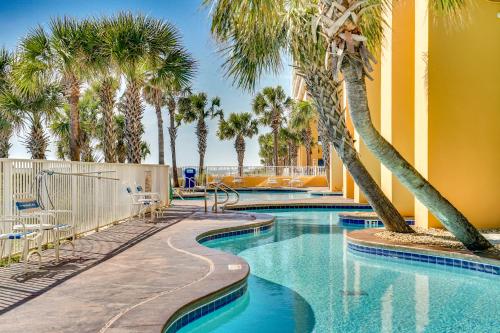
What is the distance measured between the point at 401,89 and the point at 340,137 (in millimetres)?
4722

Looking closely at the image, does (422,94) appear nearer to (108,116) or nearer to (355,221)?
(355,221)

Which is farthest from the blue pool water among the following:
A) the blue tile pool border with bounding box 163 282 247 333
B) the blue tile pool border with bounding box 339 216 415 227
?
the blue tile pool border with bounding box 339 216 415 227

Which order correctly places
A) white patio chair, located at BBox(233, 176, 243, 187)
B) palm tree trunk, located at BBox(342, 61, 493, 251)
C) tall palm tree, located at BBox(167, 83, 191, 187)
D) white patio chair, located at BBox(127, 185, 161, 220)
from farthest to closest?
tall palm tree, located at BBox(167, 83, 191, 187) → white patio chair, located at BBox(233, 176, 243, 187) → white patio chair, located at BBox(127, 185, 161, 220) → palm tree trunk, located at BBox(342, 61, 493, 251)

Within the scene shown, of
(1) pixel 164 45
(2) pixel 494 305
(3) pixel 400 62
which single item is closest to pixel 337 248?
(2) pixel 494 305

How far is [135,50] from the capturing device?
13562mm

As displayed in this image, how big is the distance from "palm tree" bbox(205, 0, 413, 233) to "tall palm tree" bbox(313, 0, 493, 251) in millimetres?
978

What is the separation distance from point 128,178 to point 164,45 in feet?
14.7

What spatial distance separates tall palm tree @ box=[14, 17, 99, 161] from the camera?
1327 centimetres

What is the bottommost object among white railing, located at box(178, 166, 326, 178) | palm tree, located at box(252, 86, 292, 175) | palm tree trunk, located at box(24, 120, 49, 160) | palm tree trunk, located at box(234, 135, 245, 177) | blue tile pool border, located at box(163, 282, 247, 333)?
blue tile pool border, located at box(163, 282, 247, 333)

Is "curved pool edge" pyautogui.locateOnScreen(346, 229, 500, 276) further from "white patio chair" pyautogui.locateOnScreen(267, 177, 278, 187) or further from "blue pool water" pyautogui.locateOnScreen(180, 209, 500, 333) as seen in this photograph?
"white patio chair" pyautogui.locateOnScreen(267, 177, 278, 187)

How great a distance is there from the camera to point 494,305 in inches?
225

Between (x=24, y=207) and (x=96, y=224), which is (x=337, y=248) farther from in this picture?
(x=24, y=207)

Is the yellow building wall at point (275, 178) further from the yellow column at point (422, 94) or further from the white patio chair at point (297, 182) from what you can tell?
the yellow column at point (422, 94)

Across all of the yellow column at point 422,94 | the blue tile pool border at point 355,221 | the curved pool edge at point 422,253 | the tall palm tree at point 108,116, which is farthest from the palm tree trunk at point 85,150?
the curved pool edge at point 422,253
